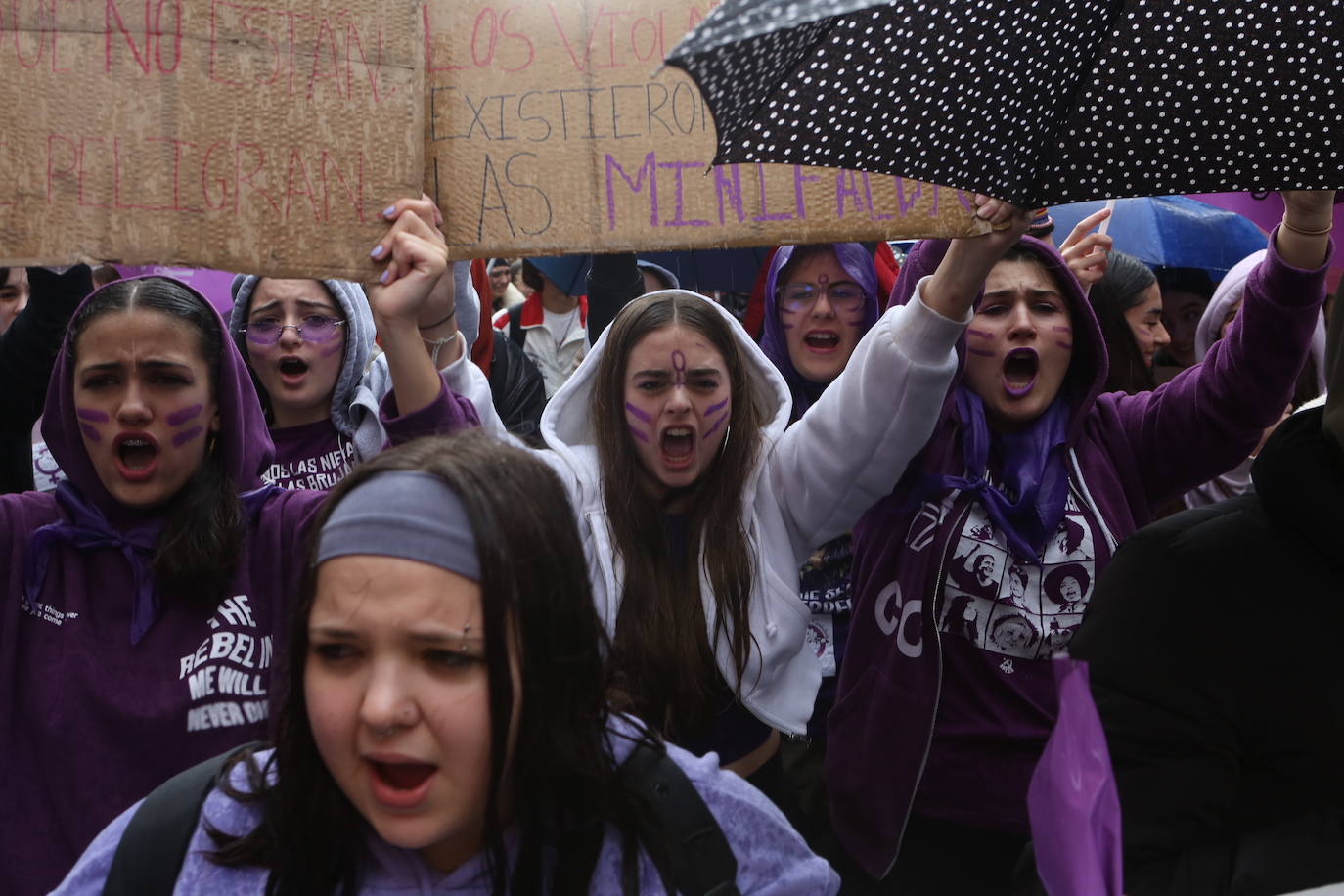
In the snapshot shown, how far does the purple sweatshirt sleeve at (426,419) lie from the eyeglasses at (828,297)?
4.81 feet

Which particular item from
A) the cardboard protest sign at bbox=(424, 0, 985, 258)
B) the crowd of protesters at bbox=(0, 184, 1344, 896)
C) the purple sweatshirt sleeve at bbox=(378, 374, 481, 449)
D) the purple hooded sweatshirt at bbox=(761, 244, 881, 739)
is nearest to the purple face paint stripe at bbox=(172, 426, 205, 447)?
the crowd of protesters at bbox=(0, 184, 1344, 896)

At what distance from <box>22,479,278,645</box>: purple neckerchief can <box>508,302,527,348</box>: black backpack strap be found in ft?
15.0

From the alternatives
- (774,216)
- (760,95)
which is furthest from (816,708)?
(760,95)

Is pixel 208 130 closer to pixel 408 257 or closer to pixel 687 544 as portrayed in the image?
pixel 408 257

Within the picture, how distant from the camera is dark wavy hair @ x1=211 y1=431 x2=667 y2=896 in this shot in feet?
5.39

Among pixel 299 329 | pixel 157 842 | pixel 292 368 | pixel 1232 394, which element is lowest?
pixel 157 842

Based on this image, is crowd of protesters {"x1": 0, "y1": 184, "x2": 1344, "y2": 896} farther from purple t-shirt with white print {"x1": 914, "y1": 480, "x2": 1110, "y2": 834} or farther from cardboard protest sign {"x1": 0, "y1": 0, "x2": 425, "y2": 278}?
cardboard protest sign {"x1": 0, "y1": 0, "x2": 425, "y2": 278}

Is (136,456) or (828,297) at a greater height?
(828,297)

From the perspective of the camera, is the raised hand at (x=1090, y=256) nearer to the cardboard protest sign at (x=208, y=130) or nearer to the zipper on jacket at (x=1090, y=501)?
the zipper on jacket at (x=1090, y=501)

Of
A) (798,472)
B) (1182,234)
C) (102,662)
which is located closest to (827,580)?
(798,472)

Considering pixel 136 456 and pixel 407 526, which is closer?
pixel 407 526

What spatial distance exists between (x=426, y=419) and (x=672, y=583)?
736 millimetres

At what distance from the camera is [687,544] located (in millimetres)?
3205

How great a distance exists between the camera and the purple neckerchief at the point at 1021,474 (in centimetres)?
295
